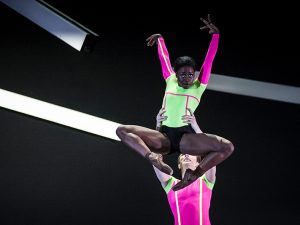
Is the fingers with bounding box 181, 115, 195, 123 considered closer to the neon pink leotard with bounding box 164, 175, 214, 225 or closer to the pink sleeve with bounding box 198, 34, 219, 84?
the pink sleeve with bounding box 198, 34, 219, 84

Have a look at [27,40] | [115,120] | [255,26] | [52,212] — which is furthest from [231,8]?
[52,212]

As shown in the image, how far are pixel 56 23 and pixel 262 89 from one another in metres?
1.92

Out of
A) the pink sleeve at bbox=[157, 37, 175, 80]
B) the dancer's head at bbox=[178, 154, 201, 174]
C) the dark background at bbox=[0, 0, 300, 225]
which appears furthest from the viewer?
the dark background at bbox=[0, 0, 300, 225]

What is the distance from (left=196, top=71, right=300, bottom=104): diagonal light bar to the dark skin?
52.9 inches

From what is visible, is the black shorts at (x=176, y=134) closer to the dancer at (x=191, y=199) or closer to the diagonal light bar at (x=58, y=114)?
the dancer at (x=191, y=199)

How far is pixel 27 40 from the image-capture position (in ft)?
14.6

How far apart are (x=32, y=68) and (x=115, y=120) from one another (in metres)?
0.91

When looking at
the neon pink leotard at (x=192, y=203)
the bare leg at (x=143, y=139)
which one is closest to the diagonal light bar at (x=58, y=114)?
the neon pink leotard at (x=192, y=203)

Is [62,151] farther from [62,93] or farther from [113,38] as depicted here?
[113,38]

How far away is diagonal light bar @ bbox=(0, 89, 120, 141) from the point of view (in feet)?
14.1

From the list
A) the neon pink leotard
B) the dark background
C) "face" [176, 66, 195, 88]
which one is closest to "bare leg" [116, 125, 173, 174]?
"face" [176, 66, 195, 88]

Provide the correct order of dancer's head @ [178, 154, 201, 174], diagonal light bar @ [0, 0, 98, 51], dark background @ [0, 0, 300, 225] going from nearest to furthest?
dancer's head @ [178, 154, 201, 174]
diagonal light bar @ [0, 0, 98, 51]
dark background @ [0, 0, 300, 225]

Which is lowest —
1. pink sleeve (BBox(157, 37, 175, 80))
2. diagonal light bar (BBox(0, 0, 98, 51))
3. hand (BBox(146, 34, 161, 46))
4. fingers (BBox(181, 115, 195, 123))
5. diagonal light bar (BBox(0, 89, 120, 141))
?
fingers (BBox(181, 115, 195, 123))

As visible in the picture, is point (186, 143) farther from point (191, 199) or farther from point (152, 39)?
point (152, 39)
